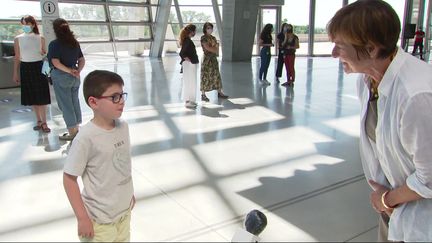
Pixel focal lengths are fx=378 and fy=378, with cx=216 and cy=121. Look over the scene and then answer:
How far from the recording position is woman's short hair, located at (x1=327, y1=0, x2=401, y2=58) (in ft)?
3.48

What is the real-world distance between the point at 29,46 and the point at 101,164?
3834 mm

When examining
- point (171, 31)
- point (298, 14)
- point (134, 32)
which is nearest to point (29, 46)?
point (134, 32)

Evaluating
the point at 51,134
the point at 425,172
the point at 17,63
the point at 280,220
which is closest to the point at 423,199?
the point at 425,172

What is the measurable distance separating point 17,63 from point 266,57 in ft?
18.6

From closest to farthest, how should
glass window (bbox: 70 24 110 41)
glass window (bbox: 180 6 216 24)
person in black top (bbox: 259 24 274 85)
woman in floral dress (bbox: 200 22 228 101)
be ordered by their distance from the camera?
woman in floral dress (bbox: 200 22 228 101) → person in black top (bbox: 259 24 274 85) → glass window (bbox: 70 24 110 41) → glass window (bbox: 180 6 216 24)

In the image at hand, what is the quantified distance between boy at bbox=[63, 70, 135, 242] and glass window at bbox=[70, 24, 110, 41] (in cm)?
1486

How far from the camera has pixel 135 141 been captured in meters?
4.60

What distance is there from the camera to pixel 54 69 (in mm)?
4352

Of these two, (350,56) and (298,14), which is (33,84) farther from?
(298,14)

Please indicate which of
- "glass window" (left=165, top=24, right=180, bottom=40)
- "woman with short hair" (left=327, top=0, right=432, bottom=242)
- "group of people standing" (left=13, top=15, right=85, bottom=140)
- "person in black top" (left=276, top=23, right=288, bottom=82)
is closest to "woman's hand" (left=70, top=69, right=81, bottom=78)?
"group of people standing" (left=13, top=15, right=85, bottom=140)

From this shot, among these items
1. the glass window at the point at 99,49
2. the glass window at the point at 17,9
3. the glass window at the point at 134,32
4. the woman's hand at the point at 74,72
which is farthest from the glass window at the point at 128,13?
the woman's hand at the point at 74,72

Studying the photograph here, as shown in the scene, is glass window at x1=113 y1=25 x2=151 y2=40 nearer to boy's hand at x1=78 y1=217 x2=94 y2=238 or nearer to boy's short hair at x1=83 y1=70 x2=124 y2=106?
boy's short hair at x1=83 y1=70 x2=124 y2=106

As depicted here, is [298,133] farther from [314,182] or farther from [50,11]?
[50,11]

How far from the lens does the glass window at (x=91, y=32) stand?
1538cm
